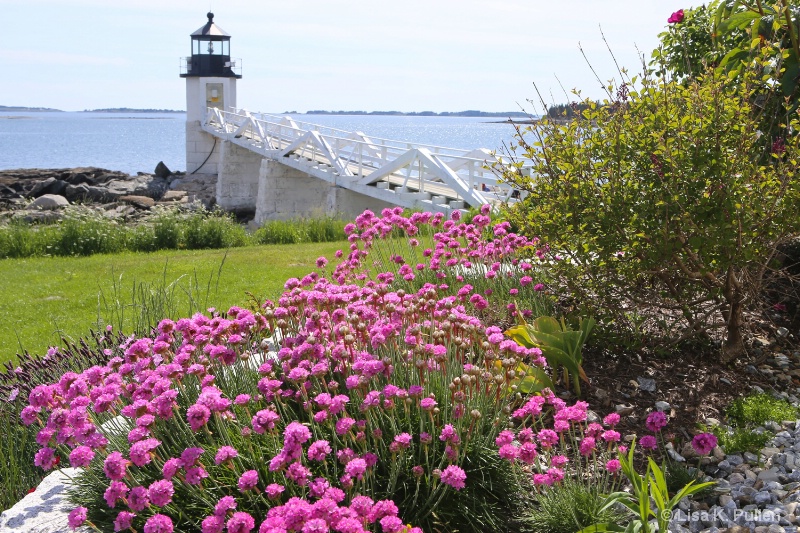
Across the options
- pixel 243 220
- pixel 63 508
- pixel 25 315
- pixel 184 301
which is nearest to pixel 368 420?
pixel 63 508

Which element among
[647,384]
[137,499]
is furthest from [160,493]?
[647,384]

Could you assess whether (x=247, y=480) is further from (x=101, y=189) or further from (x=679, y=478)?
(x=101, y=189)

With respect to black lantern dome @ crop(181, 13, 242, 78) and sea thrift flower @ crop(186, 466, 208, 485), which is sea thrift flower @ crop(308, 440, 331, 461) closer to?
sea thrift flower @ crop(186, 466, 208, 485)

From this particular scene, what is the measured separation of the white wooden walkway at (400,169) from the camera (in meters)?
12.9

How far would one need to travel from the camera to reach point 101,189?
31.1 meters

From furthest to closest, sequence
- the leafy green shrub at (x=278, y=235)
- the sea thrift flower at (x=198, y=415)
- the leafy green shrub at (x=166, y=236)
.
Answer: the leafy green shrub at (x=278, y=235)
the leafy green shrub at (x=166, y=236)
the sea thrift flower at (x=198, y=415)

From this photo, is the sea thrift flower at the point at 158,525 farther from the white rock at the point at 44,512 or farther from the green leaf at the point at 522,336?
the green leaf at the point at 522,336

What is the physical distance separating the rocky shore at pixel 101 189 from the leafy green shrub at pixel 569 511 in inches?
899

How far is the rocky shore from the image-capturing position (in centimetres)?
2634

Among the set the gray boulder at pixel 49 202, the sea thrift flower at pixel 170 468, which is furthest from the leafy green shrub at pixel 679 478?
the gray boulder at pixel 49 202

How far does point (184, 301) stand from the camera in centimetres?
853

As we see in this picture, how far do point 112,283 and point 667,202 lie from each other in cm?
801

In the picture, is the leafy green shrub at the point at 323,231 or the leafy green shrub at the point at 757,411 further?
the leafy green shrub at the point at 323,231

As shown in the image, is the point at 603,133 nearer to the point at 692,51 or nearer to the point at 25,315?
the point at 692,51
